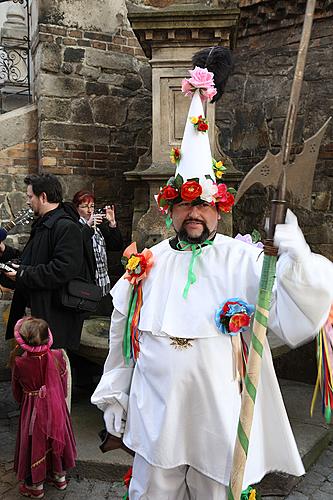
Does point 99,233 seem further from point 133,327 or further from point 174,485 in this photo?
point 174,485

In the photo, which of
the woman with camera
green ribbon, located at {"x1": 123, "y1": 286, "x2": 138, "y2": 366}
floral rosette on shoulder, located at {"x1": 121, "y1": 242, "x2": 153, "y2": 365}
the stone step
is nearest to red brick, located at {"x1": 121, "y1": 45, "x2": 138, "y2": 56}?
the woman with camera

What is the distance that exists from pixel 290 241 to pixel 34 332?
6.45ft

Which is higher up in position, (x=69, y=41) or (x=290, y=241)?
(x=69, y=41)

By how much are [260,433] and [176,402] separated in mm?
380

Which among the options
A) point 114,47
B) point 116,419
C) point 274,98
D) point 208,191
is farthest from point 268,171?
point 114,47

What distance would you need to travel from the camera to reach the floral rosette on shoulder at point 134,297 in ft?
7.87

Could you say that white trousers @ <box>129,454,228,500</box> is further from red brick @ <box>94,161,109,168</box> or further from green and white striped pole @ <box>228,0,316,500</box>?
red brick @ <box>94,161,109,168</box>

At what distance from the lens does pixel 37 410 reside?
325 centimetres

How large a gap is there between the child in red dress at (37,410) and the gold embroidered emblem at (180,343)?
126 centimetres

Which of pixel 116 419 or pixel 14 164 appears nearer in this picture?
pixel 116 419

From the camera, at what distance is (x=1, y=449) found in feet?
13.0

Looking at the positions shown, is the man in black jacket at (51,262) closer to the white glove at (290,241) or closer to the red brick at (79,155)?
the white glove at (290,241)

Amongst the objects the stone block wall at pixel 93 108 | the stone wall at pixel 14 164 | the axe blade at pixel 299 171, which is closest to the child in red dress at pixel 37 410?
the axe blade at pixel 299 171

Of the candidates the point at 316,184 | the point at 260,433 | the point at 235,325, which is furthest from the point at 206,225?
the point at 316,184
